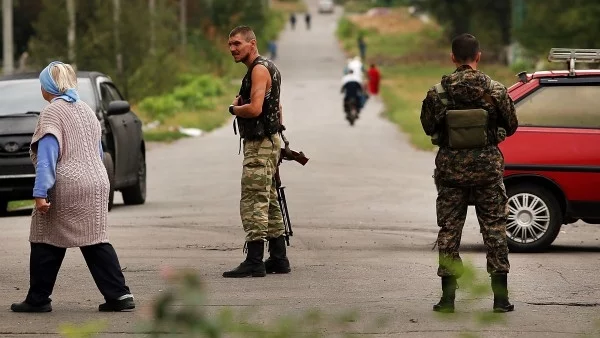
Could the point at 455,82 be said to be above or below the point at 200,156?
above

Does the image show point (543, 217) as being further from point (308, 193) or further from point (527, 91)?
point (308, 193)

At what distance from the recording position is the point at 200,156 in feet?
96.9

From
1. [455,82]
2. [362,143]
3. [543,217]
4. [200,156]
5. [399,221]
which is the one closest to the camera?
[455,82]

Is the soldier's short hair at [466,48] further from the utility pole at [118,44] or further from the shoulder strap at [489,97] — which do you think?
the utility pole at [118,44]

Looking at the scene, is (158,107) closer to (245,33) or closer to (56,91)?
(245,33)

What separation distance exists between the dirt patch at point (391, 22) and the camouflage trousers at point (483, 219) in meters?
112

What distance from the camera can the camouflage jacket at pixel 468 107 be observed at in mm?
9422

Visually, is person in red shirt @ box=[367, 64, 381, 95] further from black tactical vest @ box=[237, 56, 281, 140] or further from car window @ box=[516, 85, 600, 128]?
black tactical vest @ box=[237, 56, 281, 140]

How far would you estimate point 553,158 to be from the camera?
1302 centimetres

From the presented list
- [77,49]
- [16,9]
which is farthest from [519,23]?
[77,49]

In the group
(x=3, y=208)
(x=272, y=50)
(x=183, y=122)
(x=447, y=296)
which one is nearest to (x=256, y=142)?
(x=447, y=296)

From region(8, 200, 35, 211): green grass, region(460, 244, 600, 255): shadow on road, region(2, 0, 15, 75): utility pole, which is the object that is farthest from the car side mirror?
region(2, 0, 15, 75): utility pole

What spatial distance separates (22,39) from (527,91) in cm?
7291

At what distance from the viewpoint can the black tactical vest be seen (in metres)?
11.1
